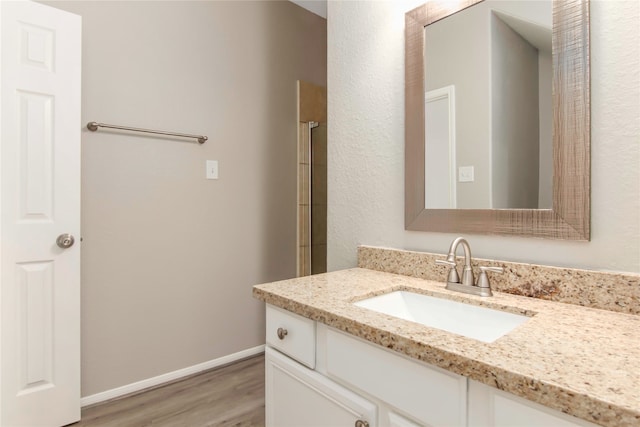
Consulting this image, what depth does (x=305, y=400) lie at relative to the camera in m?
1.06

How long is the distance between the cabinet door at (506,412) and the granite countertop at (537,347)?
30mm

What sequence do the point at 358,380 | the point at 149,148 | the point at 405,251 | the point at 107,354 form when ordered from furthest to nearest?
1. the point at 149,148
2. the point at 107,354
3. the point at 405,251
4. the point at 358,380

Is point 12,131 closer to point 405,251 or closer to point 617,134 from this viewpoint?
point 405,251

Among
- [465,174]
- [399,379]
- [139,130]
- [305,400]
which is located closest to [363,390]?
[399,379]

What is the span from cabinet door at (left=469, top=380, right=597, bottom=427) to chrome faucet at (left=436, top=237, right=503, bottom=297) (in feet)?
1.55

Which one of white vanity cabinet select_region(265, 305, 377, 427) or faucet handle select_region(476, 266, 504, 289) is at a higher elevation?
faucet handle select_region(476, 266, 504, 289)

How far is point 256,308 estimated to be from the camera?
101 inches

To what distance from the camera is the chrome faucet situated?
3.71 ft

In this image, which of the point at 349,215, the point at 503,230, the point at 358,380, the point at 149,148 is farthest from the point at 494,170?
the point at 149,148

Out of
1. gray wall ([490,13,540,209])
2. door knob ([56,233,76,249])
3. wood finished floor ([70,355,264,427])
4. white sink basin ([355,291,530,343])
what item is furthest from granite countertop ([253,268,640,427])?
door knob ([56,233,76,249])

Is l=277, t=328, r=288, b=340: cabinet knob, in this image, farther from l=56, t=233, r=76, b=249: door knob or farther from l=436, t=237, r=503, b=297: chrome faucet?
l=56, t=233, r=76, b=249: door knob

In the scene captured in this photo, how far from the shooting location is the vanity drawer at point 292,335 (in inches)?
41.4

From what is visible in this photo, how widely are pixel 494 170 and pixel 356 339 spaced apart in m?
0.73

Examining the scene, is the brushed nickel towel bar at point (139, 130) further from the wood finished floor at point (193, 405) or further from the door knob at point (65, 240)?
the wood finished floor at point (193, 405)
